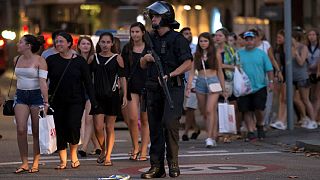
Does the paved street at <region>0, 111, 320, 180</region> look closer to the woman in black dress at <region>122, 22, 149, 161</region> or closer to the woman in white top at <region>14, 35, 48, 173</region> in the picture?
the woman in black dress at <region>122, 22, 149, 161</region>

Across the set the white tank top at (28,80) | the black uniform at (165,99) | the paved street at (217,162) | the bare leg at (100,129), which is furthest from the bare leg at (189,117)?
the black uniform at (165,99)

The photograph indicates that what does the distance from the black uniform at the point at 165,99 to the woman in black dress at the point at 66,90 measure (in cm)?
119

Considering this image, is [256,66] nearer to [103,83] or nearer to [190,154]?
[190,154]

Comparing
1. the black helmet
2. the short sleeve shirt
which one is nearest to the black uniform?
the black helmet

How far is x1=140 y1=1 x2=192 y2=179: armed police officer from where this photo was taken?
36.1 ft

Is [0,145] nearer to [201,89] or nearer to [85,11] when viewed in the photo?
[201,89]

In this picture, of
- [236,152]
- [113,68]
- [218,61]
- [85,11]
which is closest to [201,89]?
[218,61]

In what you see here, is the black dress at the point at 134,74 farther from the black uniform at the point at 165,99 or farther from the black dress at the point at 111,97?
the black uniform at the point at 165,99

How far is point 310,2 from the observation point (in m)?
34.1

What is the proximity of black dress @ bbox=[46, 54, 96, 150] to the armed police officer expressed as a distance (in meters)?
1.19

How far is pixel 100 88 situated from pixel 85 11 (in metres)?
28.2

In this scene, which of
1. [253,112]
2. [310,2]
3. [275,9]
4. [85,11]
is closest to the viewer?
[253,112]

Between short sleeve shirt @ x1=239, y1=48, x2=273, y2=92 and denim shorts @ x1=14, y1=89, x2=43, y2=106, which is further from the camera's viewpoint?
short sleeve shirt @ x1=239, y1=48, x2=273, y2=92

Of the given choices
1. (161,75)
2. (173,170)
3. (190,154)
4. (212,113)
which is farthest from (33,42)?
(212,113)
